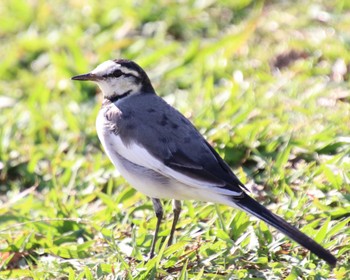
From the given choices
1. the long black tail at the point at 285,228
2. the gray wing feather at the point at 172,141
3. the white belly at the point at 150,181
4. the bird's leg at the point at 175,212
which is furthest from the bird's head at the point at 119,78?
the long black tail at the point at 285,228

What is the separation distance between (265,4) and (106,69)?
3538 mm

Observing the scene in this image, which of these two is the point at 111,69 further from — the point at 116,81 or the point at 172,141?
the point at 172,141

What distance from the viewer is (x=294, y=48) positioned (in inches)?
333

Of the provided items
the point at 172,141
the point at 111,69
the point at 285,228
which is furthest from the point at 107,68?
the point at 285,228

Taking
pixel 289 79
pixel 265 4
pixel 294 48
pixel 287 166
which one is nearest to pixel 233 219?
pixel 287 166

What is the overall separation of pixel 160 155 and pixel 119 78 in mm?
926

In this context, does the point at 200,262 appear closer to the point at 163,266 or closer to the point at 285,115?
the point at 163,266

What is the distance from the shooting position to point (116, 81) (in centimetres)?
630

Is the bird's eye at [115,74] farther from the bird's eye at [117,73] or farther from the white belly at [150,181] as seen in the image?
the white belly at [150,181]

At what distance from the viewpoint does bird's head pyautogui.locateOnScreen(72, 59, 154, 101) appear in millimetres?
6289

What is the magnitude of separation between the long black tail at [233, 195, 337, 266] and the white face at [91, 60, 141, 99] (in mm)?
1458

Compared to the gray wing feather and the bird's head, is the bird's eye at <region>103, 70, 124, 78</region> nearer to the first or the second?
the bird's head

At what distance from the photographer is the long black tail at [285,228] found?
4.94 meters

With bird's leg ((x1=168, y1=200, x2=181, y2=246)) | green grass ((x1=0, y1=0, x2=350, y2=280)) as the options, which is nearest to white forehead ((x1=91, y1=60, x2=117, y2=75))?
green grass ((x1=0, y1=0, x2=350, y2=280))
